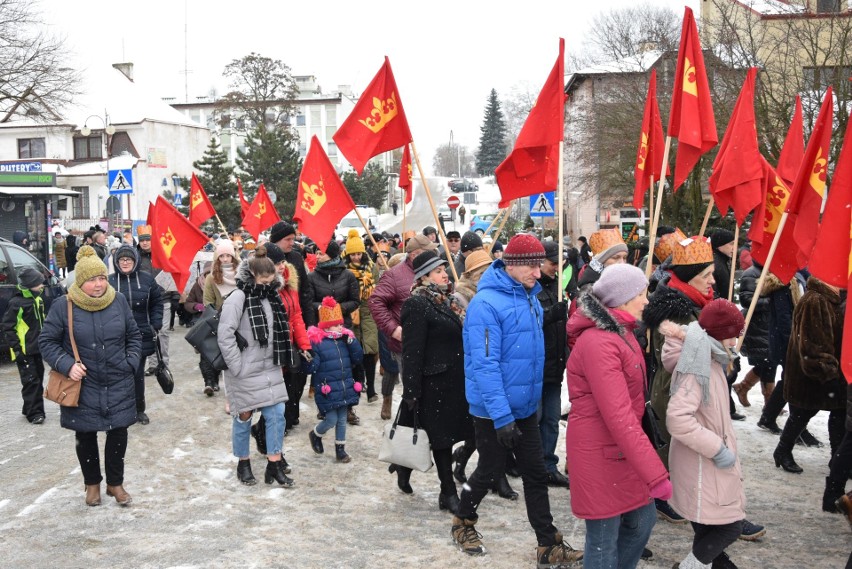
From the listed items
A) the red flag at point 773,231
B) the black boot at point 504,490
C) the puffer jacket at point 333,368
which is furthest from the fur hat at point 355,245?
the red flag at point 773,231

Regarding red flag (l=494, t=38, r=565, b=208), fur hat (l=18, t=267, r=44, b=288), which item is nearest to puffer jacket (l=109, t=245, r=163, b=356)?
fur hat (l=18, t=267, r=44, b=288)

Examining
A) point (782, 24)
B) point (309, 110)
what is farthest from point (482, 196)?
point (782, 24)

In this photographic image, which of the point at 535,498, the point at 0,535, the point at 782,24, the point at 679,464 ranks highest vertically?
the point at 782,24

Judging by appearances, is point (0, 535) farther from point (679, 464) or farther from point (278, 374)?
point (679, 464)

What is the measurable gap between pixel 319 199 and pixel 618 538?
19.7 ft

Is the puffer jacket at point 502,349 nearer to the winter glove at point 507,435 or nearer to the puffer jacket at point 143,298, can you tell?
the winter glove at point 507,435

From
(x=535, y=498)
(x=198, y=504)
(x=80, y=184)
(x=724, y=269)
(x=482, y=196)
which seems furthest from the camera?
(x=482, y=196)

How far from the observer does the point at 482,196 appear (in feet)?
303

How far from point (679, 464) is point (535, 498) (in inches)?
37.1

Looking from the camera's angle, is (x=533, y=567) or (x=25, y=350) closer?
(x=533, y=567)

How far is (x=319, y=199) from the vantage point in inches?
376

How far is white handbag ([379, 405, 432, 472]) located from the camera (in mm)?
5961

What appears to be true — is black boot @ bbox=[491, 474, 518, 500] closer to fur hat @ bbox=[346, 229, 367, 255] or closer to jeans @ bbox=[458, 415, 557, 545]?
A: jeans @ bbox=[458, 415, 557, 545]

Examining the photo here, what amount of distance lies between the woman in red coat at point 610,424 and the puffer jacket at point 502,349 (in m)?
0.73
